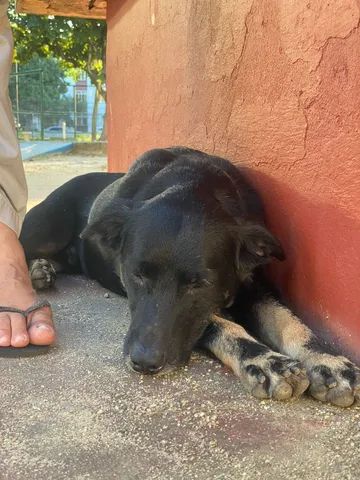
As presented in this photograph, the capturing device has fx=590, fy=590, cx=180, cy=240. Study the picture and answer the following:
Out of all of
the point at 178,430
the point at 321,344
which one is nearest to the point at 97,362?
the point at 178,430

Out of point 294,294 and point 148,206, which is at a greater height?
point 148,206

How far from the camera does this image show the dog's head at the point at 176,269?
2.44 metres

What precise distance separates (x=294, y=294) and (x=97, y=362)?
1064 mm

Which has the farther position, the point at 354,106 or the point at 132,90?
the point at 132,90

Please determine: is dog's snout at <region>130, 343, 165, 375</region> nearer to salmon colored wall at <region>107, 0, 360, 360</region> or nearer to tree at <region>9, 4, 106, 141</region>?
salmon colored wall at <region>107, 0, 360, 360</region>

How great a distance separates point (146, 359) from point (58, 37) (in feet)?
46.0

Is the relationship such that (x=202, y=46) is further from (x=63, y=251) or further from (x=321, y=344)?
(x=321, y=344)

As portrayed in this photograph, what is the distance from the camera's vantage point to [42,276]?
3836mm

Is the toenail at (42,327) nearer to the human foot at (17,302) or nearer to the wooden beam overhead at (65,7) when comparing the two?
the human foot at (17,302)

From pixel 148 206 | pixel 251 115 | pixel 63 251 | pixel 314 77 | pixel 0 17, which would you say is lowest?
pixel 63 251

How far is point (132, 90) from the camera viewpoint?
5895 millimetres

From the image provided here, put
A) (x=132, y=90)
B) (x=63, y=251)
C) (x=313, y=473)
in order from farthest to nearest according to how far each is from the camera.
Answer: (x=132, y=90) → (x=63, y=251) → (x=313, y=473)

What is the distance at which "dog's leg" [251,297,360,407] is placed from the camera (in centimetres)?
221

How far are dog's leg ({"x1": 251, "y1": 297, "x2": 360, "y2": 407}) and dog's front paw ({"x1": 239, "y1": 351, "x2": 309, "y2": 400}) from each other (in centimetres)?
8
